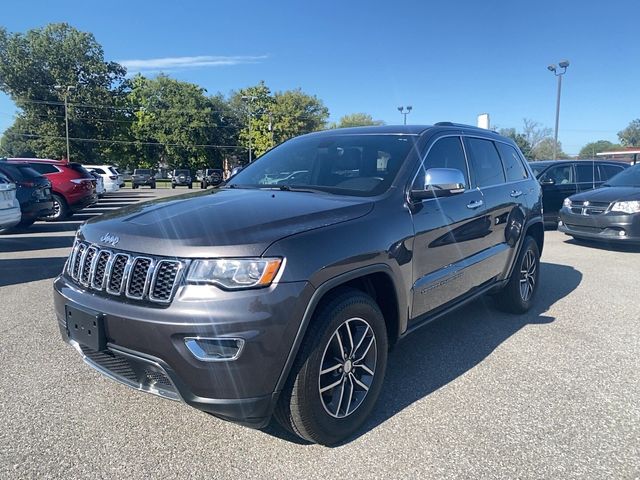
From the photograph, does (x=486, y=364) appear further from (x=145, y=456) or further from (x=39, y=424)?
(x=39, y=424)

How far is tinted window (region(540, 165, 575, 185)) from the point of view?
456 inches

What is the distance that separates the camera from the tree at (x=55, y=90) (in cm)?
4750

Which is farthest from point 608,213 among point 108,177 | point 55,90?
point 55,90

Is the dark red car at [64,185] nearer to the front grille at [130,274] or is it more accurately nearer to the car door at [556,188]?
the front grille at [130,274]

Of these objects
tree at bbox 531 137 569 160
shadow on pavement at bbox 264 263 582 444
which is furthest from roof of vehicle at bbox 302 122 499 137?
tree at bbox 531 137 569 160

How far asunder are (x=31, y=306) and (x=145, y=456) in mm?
3418

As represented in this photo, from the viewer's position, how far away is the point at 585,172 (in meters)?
12.1

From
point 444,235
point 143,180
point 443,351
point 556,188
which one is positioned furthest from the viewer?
point 143,180

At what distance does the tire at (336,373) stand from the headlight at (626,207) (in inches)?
309

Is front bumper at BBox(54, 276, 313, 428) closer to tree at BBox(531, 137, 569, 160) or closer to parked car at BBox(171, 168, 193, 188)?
parked car at BBox(171, 168, 193, 188)

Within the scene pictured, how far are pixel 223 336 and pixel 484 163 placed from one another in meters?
3.23

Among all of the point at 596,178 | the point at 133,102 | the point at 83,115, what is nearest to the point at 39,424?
the point at 596,178

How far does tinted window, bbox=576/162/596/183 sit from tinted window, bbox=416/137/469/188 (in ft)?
31.6

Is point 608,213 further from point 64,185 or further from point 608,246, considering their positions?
point 64,185
